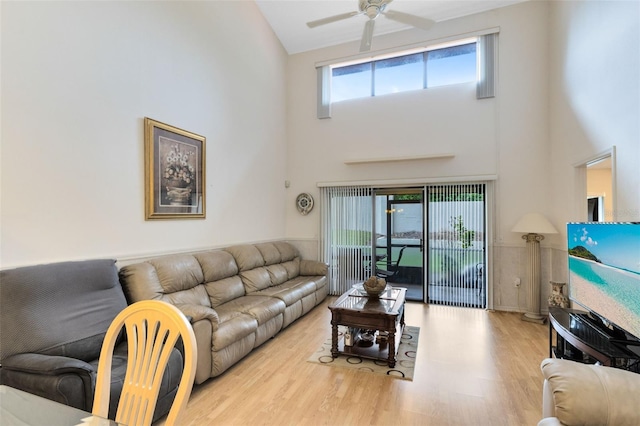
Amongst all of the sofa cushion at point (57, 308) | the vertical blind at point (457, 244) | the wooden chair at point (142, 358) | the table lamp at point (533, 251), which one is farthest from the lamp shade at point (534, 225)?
the sofa cushion at point (57, 308)

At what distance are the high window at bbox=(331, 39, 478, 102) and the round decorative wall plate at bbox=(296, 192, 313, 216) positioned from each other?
1.90 meters

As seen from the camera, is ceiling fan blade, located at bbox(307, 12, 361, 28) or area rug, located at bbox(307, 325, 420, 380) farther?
ceiling fan blade, located at bbox(307, 12, 361, 28)

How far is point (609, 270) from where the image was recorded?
2.10m

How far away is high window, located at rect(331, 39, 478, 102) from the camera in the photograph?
190 inches

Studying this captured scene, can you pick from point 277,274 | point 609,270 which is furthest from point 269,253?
point 609,270

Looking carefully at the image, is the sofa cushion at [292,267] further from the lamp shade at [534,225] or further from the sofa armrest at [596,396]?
the sofa armrest at [596,396]

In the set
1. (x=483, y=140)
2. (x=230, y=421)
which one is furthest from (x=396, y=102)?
(x=230, y=421)

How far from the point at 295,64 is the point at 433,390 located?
5.75 m

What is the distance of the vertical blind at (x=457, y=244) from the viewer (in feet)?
15.2

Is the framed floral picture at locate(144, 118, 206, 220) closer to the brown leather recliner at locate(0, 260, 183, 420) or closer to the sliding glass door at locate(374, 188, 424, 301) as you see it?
the brown leather recliner at locate(0, 260, 183, 420)

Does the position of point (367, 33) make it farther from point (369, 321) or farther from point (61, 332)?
point (61, 332)

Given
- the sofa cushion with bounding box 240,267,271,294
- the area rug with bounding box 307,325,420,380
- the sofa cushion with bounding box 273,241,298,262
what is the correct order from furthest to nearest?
the sofa cushion with bounding box 273,241,298,262 → the sofa cushion with bounding box 240,267,271,294 → the area rug with bounding box 307,325,420,380

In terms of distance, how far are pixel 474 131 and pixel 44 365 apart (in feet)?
17.9

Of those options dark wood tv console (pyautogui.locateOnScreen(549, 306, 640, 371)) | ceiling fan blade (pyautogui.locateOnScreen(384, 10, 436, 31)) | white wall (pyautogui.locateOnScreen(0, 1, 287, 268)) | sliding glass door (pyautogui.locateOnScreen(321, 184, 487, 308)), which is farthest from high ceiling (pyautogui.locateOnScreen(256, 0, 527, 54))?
dark wood tv console (pyautogui.locateOnScreen(549, 306, 640, 371))
